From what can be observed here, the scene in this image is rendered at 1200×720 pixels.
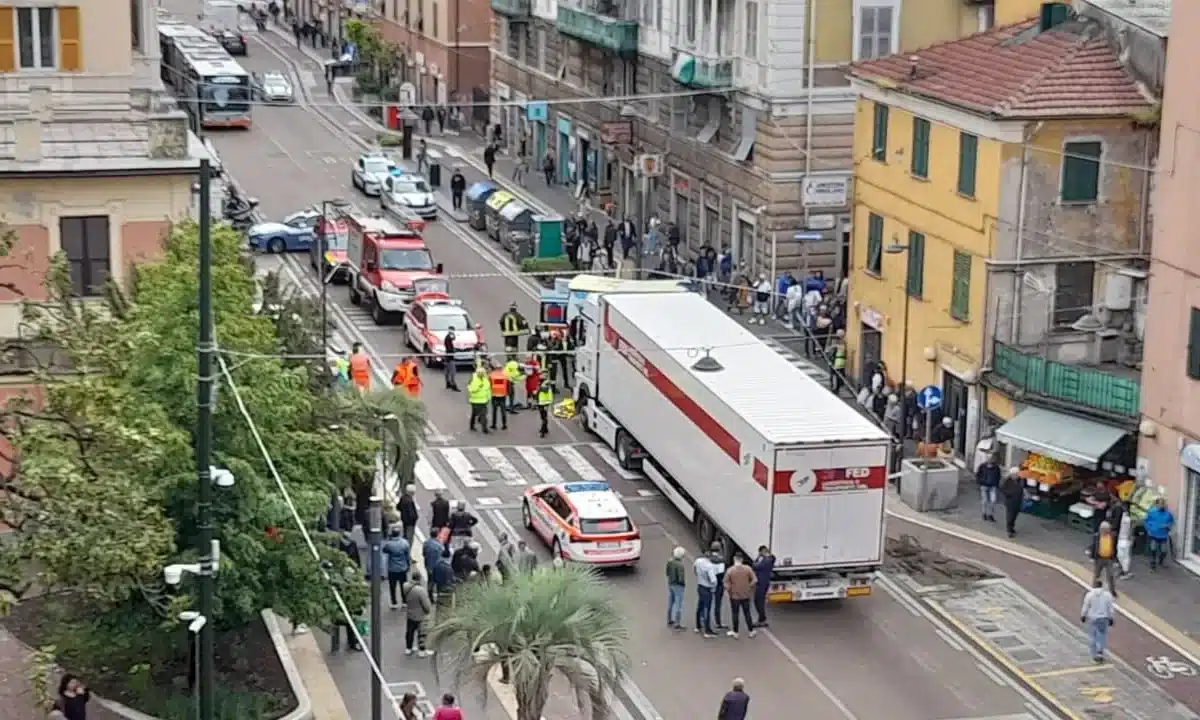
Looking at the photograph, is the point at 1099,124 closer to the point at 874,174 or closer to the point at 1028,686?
the point at 874,174

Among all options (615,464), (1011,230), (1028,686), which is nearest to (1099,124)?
(1011,230)

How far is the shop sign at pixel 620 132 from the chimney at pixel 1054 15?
22.8 meters

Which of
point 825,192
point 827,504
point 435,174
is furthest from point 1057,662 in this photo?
point 435,174

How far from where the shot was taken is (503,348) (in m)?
50.2

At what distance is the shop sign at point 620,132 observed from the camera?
65.6 metres

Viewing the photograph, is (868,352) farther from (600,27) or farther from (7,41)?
(600,27)

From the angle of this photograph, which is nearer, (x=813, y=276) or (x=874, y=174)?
(x=874, y=174)

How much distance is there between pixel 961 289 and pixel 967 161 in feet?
8.43

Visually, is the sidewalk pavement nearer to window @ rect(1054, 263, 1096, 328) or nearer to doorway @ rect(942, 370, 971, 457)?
doorway @ rect(942, 370, 971, 457)

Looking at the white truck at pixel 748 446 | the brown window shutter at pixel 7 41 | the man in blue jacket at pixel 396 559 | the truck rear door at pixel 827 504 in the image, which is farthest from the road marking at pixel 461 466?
the brown window shutter at pixel 7 41

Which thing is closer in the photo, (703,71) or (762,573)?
(762,573)

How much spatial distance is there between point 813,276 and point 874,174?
26.2 ft

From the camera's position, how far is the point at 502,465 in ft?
138

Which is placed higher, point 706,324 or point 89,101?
point 89,101
